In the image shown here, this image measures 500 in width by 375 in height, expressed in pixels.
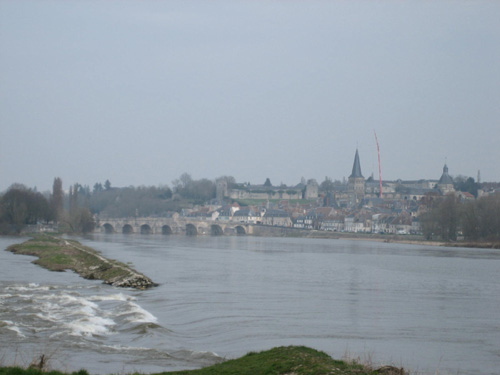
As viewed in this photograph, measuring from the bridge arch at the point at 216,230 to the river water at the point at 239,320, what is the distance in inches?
3912

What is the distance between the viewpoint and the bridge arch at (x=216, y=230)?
136 m

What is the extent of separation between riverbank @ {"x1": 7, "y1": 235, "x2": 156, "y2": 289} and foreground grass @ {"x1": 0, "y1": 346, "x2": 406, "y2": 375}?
17.8 meters

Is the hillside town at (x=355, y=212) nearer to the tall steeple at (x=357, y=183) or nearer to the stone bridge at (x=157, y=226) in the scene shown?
the tall steeple at (x=357, y=183)

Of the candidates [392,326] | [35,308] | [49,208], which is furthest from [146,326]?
[49,208]

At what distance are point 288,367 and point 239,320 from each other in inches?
372

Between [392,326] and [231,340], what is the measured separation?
5.55m

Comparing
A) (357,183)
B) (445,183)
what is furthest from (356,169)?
(445,183)

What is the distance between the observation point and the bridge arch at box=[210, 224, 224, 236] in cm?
13650

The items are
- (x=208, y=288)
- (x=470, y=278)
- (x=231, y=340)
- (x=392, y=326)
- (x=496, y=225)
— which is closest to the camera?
(x=231, y=340)

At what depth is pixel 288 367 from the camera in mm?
11703

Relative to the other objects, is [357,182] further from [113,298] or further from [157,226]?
[113,298]

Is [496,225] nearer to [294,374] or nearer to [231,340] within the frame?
[231,340]

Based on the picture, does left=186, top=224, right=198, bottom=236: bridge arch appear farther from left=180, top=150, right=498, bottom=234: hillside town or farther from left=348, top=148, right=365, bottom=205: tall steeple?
left=348, top=148, right=365, bottom=205: tall steeple

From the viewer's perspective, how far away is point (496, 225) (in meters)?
80.2
